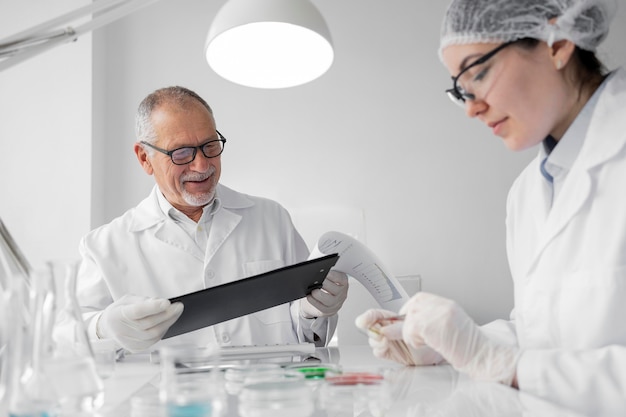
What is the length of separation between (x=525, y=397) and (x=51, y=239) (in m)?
2.79

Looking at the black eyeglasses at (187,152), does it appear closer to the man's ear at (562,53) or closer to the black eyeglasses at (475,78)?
the black eyeglasses at (475,78)

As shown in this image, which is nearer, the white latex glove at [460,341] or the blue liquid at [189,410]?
the blue liquid at [189,410]

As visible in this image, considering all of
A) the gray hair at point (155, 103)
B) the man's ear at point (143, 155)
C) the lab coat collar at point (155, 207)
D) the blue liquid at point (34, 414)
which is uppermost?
the gray hair at point (155, 103)

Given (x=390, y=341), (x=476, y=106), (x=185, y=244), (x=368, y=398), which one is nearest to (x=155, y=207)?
(x=185, y=244)

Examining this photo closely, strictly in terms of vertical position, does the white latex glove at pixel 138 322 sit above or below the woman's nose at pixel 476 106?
below

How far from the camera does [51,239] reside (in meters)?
3.12

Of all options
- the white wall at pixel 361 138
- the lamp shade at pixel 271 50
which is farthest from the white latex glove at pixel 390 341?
the white wall at pixel 361 138

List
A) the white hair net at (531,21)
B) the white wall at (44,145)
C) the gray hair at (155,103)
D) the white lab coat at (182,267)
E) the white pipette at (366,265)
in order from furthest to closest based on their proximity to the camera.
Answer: the white wall at (44,145) < the gray hair at (155,103) < the white lab coat at (182,267) < the white pipette at (366,265) < the white hair net at (531,21)

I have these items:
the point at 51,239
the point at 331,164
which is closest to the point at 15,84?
the point at 51,239

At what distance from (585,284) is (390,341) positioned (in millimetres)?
395

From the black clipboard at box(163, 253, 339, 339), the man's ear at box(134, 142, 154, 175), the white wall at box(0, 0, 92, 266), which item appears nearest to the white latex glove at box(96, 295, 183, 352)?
the black clipboard at box(163, 253, 339, 339)

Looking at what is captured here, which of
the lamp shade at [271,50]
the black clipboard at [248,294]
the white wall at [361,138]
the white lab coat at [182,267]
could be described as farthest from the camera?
the white wall at [361,138]

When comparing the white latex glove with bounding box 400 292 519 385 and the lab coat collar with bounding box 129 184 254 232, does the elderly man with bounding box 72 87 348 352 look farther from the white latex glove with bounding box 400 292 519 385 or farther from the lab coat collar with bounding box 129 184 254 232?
the white latex glove with bounding box 400 292 519 385

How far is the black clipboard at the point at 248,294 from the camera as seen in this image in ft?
4.29
